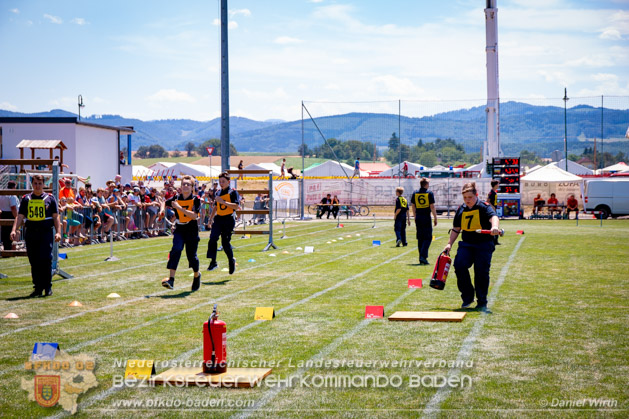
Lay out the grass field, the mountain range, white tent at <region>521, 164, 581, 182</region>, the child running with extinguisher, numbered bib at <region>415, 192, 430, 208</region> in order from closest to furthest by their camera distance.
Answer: the grass field → the child running with extinguisher → numbered bib at <region>415, 192, 430, 208</region> → white tent at <region>521, 164, 581, 182</region> → the mountain range

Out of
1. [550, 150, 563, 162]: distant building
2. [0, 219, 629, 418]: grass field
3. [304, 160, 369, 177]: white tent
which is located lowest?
[0, 219, 629, 418]: grass field

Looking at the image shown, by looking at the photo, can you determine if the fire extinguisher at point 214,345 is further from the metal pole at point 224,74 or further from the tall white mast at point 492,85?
the tall white mast at point 492,85

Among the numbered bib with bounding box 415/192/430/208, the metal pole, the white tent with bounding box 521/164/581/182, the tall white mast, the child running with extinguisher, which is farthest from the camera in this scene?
the tall white mast

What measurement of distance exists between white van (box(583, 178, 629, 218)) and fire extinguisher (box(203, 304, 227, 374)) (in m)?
39.4

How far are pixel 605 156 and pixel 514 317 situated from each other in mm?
62764

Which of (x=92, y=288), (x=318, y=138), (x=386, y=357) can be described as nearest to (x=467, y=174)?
(x=318, y=138)

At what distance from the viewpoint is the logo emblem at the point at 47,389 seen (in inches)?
246

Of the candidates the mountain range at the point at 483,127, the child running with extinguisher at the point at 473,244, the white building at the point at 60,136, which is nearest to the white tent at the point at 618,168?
the mountain range at the point at 483,127

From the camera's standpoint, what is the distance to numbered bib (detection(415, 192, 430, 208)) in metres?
16.7

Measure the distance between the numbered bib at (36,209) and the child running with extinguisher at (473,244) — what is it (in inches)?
270

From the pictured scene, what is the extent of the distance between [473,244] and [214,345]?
519 cm

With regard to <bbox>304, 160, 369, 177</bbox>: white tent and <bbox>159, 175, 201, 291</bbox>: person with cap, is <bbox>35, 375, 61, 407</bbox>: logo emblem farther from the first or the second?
<bbox>304, 160, 369, 177</bbox>: white tent

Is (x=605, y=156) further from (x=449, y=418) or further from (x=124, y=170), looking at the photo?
(x=449, y=418)

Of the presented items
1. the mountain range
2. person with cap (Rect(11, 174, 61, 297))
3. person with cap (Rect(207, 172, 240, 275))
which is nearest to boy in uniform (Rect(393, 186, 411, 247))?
person with cap (Rect(207, 172, 240, 275))
